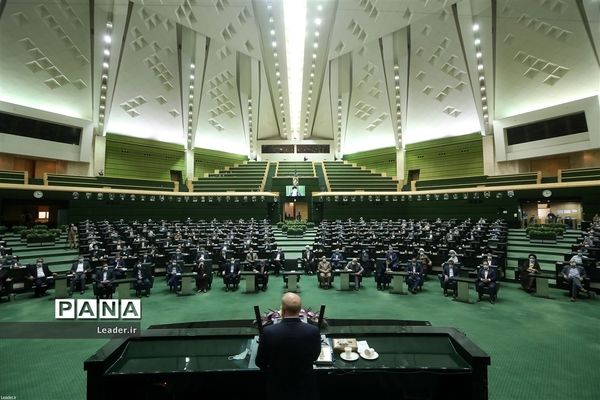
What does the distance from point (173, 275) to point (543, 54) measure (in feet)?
75.6

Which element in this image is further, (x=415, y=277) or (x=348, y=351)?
(x=415, y=277)

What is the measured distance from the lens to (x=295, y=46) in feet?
83.2

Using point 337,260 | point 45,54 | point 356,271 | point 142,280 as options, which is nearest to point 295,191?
point 337,260

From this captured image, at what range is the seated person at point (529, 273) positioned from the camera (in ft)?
29.6

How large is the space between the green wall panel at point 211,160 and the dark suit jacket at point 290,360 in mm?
29421

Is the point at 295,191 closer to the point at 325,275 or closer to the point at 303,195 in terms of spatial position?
the point at 303,195

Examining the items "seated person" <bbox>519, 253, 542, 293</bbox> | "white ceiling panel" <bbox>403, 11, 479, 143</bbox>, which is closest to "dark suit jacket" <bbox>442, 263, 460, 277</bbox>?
"seated person" <bbox>519, 253, 542, 293</bbox>

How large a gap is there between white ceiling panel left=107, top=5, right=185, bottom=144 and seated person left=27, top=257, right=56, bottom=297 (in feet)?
54.1

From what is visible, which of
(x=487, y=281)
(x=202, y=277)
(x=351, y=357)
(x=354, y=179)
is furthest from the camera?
(x=354, y=179)

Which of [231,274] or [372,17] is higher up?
[372,17]

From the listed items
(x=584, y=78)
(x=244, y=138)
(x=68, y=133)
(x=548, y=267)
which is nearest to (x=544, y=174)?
(x=584, y=78)

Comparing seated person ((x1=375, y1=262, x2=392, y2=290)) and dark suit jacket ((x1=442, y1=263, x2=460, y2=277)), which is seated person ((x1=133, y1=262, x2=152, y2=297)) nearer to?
seated person ((x1=375, y1=262, x2=392, y2=290))

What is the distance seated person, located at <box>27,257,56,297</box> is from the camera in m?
8.78

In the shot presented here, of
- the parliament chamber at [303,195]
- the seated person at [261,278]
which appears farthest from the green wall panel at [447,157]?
the seated person at [261,278]
